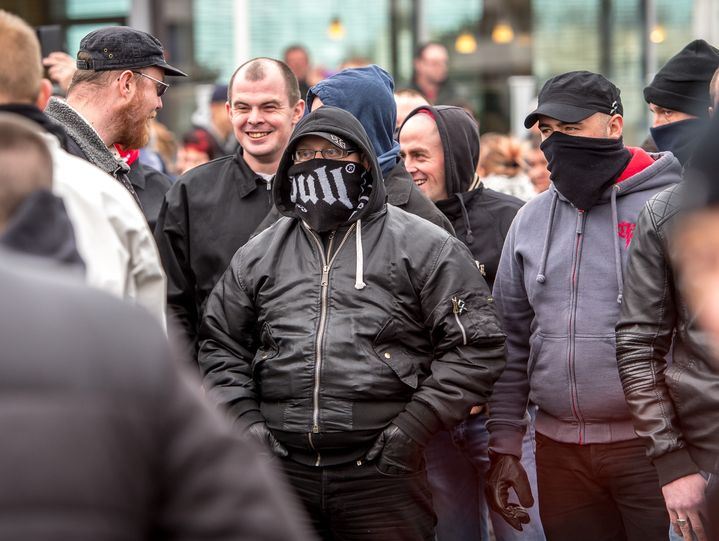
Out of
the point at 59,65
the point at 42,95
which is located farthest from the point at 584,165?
the point at 59,65

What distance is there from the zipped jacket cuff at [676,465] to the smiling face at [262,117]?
2292 mm

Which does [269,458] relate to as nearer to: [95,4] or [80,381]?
[80,381]

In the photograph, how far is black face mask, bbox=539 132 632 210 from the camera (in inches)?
175

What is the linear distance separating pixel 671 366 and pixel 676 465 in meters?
0.32

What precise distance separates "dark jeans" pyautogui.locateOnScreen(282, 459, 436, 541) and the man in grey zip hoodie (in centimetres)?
59

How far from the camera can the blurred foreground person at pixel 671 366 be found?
3.82m

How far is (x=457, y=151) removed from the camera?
547 centimetres

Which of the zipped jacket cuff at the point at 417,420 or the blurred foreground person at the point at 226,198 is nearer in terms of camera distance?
the zipped jacket cuff at the point at 417,420

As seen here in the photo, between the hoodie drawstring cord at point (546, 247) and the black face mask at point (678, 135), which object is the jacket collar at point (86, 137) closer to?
the hoodie drawstring cord at point (546, 247)

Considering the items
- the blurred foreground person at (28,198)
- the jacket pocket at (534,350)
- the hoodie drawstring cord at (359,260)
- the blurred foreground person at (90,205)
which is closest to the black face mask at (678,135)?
the jacket pocket at (534,350)

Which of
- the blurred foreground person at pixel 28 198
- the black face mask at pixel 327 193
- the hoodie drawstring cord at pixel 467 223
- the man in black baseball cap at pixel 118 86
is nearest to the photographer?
the blurred foreground person at pixel 28 198

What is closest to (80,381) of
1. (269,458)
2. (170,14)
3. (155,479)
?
(155,479)

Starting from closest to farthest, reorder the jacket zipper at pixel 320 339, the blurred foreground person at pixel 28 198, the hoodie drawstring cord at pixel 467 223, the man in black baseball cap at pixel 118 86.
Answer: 1. the blurred foreground person at pixel 28 198
2. the jacket zipper at pixel 320 339
3. the man in black baseball cap at pixel 118 86
4. the hoodie drawstring cord at pixel 467 223

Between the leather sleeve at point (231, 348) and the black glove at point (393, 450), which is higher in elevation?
the leather sleeve at point (231, 348)
